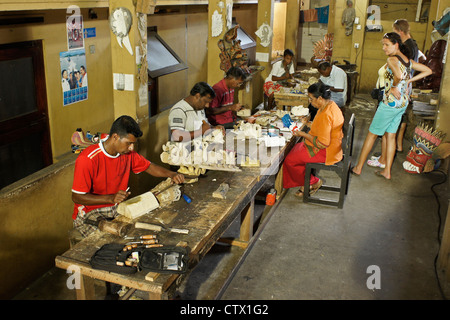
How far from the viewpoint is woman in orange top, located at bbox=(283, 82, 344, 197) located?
5777mm

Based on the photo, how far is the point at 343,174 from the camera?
5.98 metres

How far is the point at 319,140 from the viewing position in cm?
582

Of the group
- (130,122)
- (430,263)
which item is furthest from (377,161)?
(130,122)

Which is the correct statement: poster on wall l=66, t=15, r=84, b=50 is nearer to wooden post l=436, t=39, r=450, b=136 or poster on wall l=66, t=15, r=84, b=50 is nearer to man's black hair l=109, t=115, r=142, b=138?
man's black hair l=109, t=115, r=142, b=138

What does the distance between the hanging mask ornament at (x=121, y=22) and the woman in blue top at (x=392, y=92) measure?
364cm

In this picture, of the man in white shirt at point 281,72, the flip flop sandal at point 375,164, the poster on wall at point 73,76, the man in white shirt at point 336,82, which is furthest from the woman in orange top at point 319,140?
the poster on wall at point 73,76

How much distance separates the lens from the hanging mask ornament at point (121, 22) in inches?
203

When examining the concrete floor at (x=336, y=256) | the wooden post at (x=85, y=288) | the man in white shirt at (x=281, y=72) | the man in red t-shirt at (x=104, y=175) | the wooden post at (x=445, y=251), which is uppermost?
the man in white shirt at (x=281, y=72)

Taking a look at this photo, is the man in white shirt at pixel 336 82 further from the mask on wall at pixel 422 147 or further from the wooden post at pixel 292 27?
the wooden post at pixel 292 27

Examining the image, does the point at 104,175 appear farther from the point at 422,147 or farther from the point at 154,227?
the point at 422,147

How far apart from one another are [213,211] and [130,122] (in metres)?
1.08

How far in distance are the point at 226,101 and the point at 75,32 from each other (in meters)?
2.55
